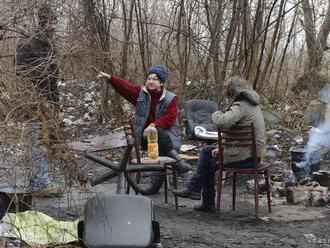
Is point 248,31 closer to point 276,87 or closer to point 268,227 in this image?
point 276,87

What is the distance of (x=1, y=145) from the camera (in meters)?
4.09

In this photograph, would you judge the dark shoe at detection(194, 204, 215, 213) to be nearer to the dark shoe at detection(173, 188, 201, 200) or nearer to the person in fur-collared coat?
the dark shoe at detection(173, 188, 201, 200)

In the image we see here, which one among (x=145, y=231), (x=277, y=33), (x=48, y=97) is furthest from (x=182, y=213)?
(x=277, y=33)

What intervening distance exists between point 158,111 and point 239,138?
1.30 metres

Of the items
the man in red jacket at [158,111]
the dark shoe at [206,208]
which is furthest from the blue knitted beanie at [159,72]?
the dark shoe at [206,208]

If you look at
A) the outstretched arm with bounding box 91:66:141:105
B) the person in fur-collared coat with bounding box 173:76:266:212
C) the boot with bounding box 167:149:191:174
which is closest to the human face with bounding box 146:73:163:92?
the outstretched arm with bounding box 91:66:141:105

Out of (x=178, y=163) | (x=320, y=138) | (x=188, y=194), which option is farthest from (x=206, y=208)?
(x=320, y=138)

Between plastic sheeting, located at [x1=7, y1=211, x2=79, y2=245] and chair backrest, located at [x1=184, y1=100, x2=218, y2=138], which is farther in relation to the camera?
chair backrest, located at [x1=184, y1=100, x2=218, y2=138]

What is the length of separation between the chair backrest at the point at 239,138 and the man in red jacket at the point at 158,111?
2.97ft

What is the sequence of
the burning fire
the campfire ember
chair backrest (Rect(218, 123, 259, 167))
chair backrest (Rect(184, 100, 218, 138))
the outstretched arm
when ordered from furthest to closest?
chair backrest (Rect(184, 100, 218, 138)), the burning fire, the campfire ember, the outstretched arm, chair backrest (Rect(218, 123, 259, 167))

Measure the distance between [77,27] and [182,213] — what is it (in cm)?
253

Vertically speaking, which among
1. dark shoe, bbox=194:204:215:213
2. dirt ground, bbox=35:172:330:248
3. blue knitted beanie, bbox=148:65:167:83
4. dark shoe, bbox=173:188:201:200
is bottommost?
dirt ground, bbox=35:172:330:248

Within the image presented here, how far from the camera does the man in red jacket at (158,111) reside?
23.5 feet

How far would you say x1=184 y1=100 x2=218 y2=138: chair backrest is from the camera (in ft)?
30.3
